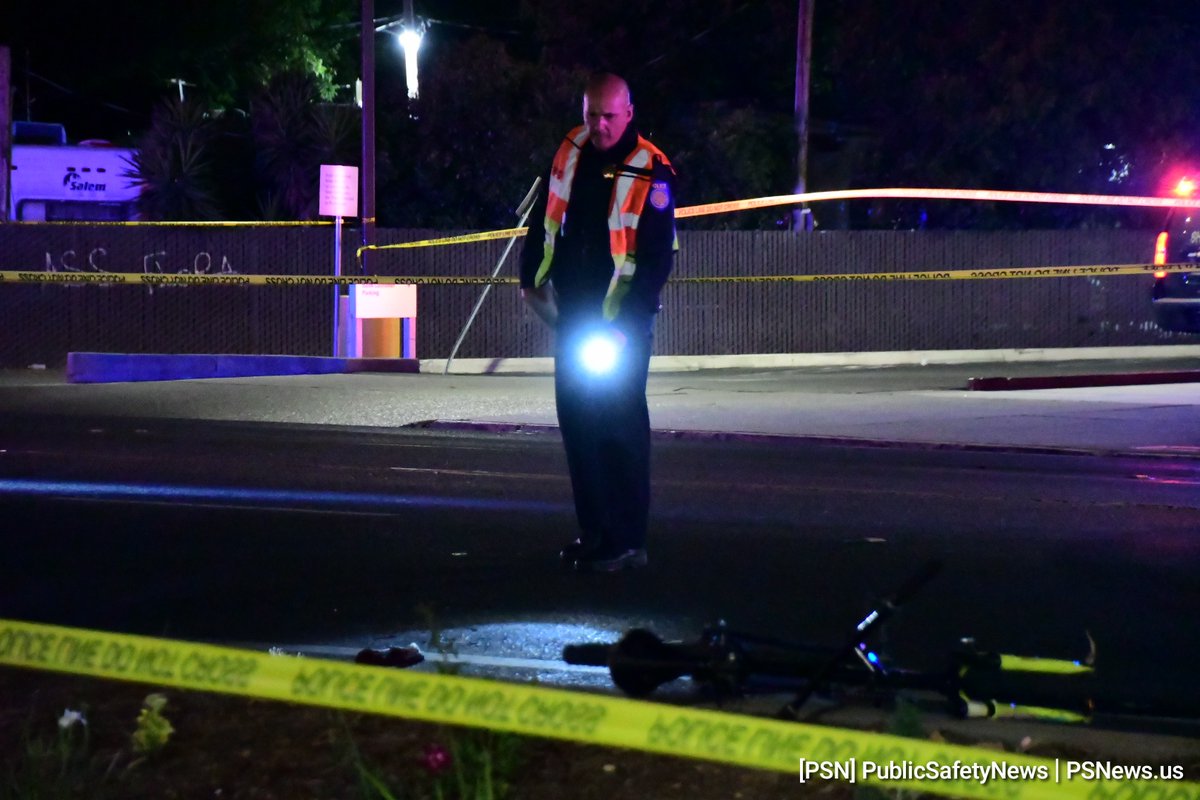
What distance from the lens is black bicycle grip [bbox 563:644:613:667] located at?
4844 mm

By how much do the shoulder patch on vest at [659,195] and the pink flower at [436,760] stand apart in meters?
2.77

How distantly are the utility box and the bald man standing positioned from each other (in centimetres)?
1348

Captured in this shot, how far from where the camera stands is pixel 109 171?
2550cm

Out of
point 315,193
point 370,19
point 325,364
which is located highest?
point 370,19

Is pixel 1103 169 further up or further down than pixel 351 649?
further up

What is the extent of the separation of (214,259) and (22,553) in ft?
53.4

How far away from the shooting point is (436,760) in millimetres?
4102

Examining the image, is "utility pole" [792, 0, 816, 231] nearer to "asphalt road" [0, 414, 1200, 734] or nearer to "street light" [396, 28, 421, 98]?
"street light" [396, 28, 421, 98]

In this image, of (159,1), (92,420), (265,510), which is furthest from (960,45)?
(265,510)

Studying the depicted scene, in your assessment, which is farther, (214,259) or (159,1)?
(159,1)

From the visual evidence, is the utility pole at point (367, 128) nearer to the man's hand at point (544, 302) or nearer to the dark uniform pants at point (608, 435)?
the man's hand at point (544, 302)

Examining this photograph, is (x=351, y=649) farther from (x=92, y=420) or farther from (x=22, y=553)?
(x=92, y=420)

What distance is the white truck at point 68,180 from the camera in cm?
2478

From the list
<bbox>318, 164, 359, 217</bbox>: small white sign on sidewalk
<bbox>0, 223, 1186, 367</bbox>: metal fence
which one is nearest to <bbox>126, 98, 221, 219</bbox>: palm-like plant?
<bbox>0, 223, 1186, 367</bbox>: metal fence
